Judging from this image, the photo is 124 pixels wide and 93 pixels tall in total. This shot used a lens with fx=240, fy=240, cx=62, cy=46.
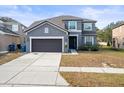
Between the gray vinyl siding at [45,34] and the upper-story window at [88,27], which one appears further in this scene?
the upper-story window at [88,27]

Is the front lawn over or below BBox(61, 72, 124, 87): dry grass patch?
over

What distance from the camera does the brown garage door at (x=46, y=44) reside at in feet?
99.7

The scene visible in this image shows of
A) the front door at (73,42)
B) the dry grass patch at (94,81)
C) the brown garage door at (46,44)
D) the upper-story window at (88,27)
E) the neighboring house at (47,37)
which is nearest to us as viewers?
the dry grass patch at (94,81)

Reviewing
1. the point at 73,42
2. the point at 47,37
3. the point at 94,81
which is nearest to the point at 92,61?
the point at 94,81

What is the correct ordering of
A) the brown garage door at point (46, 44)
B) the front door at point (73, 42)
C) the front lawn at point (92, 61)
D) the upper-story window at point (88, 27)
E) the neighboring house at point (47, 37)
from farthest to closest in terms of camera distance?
the upper-story window at point (88, 27) → the front door at point (73, 42) → the brown garage door at point (46, 44) → the neighboring house at point (47, 37) → the front lawn at point (92, 61)

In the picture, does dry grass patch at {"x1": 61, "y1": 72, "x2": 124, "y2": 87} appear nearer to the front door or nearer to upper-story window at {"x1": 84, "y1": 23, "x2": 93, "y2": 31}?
the front door

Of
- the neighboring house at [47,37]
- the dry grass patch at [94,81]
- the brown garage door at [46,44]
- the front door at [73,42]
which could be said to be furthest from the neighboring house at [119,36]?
the dry grass patch at [94,81]

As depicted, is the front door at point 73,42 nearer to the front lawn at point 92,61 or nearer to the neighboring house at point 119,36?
the neighboring house at point 119,36

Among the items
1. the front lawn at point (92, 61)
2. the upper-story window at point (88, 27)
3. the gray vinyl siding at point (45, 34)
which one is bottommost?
the front lawn at point (92, 61)

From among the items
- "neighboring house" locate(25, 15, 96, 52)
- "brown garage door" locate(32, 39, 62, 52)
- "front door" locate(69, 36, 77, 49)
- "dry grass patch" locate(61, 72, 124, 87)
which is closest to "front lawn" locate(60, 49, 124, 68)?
"dry grass patch" locate(61, 72, 124, 87)

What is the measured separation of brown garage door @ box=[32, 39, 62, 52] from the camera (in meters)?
30.4

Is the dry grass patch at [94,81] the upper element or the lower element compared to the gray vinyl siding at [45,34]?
lower
